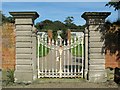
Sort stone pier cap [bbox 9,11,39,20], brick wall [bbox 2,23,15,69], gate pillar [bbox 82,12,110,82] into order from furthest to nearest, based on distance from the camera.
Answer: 1. brick wall [bbox 2,23,15,69]
2. gate pillar [bbox 82,12,110,82]
3. stone pier cap [bbox 9,11,39,20]

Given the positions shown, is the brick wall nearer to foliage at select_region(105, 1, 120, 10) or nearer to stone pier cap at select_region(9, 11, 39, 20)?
stone pier cap at select_region(9, 11, 39, 20)

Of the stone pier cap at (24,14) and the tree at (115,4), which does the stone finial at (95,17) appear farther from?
the stone pier cap at (24,14)

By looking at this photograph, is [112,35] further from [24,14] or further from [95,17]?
[24,14]

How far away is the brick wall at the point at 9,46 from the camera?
38.0ft

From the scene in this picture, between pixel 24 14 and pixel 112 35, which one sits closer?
pixel 24 14

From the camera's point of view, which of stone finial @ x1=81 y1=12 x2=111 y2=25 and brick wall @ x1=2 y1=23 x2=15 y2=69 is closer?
stone finial @ x1=81 y1=12 x2=111 y2=25

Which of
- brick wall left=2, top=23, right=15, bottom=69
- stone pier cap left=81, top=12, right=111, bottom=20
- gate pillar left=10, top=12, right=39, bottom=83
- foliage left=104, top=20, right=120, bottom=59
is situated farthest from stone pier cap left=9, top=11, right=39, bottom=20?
foliage left=104, top=20, right=120, bottom=59

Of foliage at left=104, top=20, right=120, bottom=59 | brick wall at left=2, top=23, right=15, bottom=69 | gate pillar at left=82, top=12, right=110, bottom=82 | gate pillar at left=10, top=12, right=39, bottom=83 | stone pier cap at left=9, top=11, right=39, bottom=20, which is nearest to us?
stone pier cap at left=9, top=11, right=39, bottom=20

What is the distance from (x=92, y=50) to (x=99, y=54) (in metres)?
0.31

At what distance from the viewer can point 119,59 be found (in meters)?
11.7

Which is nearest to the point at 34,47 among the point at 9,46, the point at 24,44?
the point at 24,44

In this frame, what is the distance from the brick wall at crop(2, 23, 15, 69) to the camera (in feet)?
38.0

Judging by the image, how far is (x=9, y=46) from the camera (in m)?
11.7

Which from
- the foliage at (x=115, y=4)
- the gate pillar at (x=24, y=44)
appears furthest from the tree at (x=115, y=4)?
the gate pillar at (x=24, y=44)
